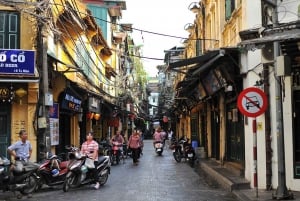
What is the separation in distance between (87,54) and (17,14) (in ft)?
36.8

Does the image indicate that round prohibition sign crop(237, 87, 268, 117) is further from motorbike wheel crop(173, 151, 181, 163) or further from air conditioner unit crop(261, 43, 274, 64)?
motorbike wheel crop(173, 151, 181, 163)

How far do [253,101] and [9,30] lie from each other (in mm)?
9095

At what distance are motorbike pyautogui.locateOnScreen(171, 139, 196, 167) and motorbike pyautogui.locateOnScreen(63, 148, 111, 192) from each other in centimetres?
934

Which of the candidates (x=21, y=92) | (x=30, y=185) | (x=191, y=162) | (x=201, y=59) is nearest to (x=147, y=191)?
(x=30, y=185)

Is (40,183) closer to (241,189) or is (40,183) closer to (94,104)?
(241,189)

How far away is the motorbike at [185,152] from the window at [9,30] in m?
10.9

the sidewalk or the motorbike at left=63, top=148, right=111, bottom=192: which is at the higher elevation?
the motorbike at left=63, top=148, right=111, bottom=192

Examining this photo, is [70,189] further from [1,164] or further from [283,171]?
[283,171]

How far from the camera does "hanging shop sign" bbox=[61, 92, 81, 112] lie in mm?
20525

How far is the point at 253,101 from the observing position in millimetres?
12023

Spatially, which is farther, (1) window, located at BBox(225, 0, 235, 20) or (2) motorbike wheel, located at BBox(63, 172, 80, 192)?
(1) window, located at BBox(225, 0, 235, 20)

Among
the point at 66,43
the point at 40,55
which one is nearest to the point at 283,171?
the point at 40,55

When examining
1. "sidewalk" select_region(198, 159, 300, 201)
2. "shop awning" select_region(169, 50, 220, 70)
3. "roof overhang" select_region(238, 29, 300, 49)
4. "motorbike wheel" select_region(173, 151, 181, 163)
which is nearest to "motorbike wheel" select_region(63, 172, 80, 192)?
"sidewalk" select_region(198, 159, 300, 201)

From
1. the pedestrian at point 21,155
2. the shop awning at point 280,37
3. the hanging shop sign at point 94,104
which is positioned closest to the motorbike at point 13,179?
the pedestrian at point 21,155
